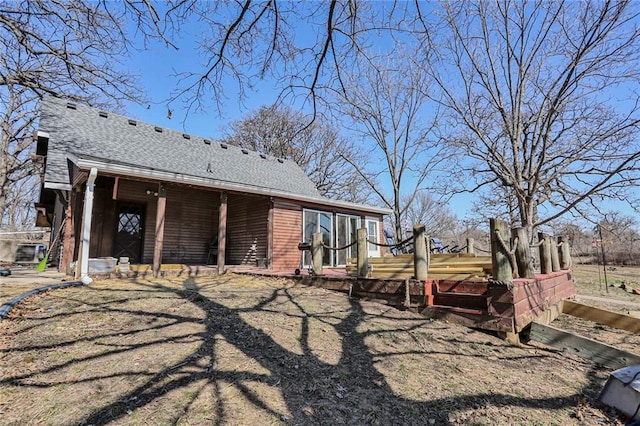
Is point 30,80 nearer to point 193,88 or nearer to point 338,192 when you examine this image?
point 193,88

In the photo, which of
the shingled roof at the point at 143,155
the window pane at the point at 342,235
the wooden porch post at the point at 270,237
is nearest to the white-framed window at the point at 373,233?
the shingled roof at the point at 143,155

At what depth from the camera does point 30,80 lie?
736 cm

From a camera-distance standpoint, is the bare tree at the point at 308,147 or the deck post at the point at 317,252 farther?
the bare tree at the point at 308,147

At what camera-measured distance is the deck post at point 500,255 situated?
13.9 ft

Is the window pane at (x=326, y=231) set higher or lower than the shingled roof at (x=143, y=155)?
lower

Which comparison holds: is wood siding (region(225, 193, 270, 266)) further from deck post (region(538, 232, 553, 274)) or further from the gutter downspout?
deck post (region(538, 232, 553, 274))

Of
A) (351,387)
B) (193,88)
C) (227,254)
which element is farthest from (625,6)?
(227,254)

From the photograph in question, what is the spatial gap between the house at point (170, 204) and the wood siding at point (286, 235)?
34mm

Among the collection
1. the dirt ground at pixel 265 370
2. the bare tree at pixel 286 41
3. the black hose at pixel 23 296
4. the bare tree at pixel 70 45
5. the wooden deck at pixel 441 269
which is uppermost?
the bare tree at pixel 70 45

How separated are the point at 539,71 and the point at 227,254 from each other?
12.3m

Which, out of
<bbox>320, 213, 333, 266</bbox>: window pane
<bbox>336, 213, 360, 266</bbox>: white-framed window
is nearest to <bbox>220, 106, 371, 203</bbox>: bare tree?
<bbox>336, 213, 360, 266</bbox>: white-framed window

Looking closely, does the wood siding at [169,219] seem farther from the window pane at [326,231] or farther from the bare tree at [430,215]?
the bare tree at [430,215]

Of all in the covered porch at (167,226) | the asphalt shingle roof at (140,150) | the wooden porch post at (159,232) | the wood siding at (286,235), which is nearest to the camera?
the wooden porch post at (159,232)

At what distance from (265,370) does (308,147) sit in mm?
23539
